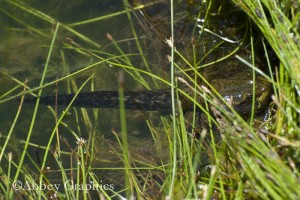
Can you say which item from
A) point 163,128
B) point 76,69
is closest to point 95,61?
point 76,69

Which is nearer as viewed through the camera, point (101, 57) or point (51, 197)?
point (51, 197)

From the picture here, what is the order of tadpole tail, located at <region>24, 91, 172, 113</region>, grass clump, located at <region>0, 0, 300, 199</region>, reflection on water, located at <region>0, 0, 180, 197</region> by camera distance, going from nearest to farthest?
grass clump, located at <region>0, 0, 300, 199</region>, reflection on water, located at <region>0, 0, 180, 197</region>, tadpole tail, located at <region>24, 91, 172, 113</region>

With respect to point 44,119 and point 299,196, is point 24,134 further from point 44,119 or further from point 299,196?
point 299,196

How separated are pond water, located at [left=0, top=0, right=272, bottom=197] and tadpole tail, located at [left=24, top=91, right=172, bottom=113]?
44 mm

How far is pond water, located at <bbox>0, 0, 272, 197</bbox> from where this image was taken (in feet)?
9.47

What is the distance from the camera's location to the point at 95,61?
11.0ft

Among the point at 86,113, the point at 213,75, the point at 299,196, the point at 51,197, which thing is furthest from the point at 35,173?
the point at 299,196

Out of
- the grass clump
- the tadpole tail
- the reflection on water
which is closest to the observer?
the grass clump

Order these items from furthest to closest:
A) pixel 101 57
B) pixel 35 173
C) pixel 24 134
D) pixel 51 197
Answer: pixel 101 57 < pixel 24 134 < pixel 35 173 < pixel 51 197

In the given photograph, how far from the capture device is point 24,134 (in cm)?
302

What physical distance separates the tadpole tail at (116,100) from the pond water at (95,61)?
4 centimetres

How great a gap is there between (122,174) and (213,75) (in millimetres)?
763

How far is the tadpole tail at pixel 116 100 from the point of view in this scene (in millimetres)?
2992

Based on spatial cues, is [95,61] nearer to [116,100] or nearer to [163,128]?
[116,100]
